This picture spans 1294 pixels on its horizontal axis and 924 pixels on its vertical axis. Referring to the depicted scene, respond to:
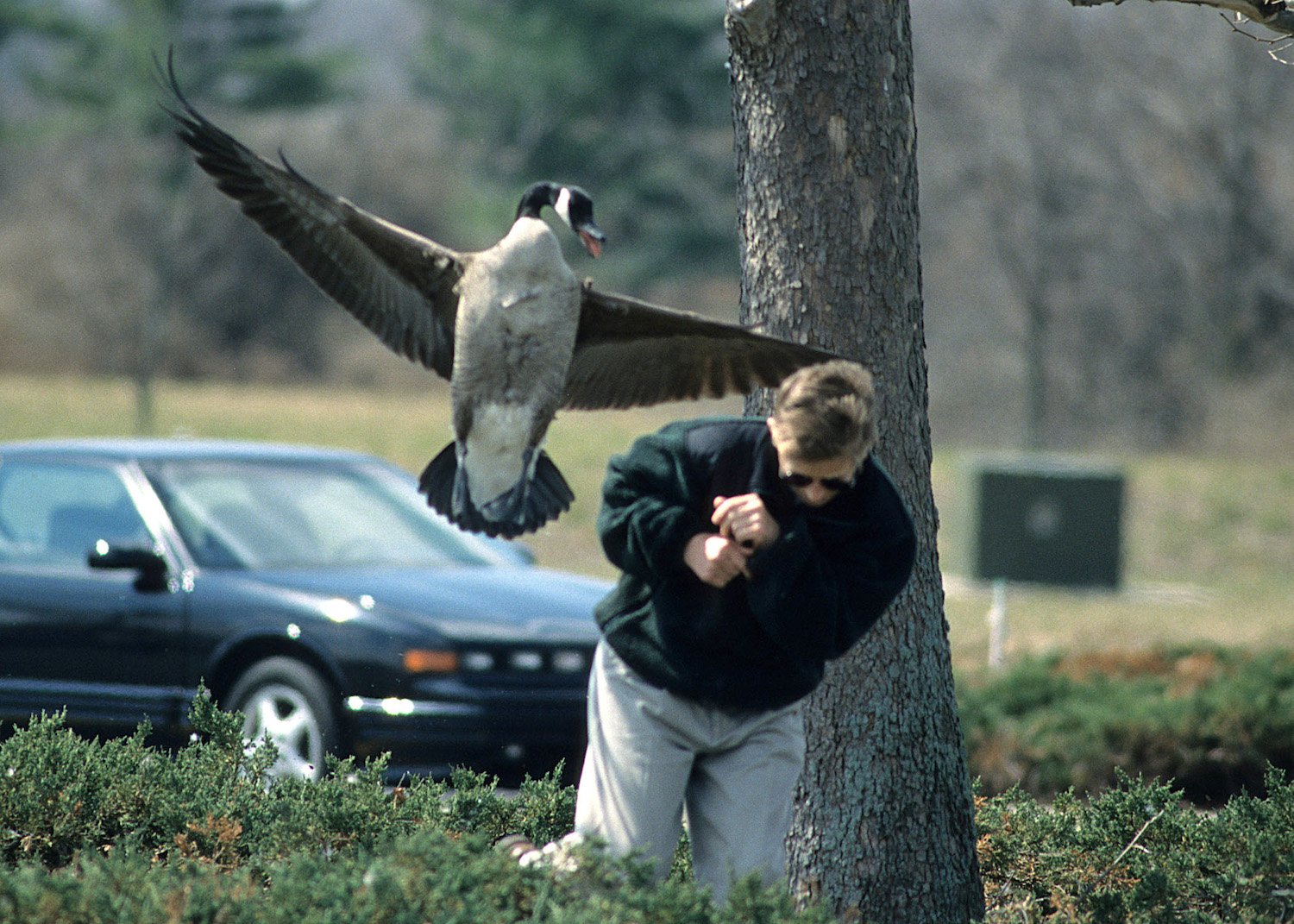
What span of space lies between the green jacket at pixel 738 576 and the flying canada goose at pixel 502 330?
210 mm

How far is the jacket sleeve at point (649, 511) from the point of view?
3.22 m

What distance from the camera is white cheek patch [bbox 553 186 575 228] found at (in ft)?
10.9

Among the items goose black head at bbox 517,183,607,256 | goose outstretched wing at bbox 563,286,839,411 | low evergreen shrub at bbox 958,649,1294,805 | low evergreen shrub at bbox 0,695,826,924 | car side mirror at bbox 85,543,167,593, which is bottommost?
low evergreen shrub at bbox 958,649,1294,805

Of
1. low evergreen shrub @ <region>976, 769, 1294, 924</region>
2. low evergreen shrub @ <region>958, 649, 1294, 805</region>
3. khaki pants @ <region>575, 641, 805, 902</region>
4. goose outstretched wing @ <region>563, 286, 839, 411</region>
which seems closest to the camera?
khaki pants @ <region>575, 641, 805, 902</region>

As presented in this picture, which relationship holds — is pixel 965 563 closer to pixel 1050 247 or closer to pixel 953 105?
pixel 1050 247

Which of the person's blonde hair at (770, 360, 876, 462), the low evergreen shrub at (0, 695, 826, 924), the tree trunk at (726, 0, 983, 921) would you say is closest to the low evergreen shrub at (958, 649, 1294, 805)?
the tree trunk at (726, 0, 983, 921)

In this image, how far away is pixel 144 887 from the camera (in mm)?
3273

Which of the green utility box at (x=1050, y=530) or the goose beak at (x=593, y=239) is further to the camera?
the green utility box at (x=1050, y=530)

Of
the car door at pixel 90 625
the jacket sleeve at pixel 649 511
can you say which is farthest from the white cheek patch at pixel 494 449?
the car door at pixel 90 625

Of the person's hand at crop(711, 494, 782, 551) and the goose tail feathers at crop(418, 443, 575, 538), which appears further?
the goose tail feathers at crop(418, 443, 575, 538)

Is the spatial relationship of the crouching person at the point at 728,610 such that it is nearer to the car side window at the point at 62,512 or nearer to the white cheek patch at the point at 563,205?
the white cheek patch at the point at 563,205

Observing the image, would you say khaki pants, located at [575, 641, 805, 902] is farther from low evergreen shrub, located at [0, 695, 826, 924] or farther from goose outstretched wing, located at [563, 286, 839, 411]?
goose outstretched wing, located at [563, 286, 839, 411]

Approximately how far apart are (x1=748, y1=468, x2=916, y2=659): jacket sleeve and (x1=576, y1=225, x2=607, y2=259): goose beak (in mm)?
719

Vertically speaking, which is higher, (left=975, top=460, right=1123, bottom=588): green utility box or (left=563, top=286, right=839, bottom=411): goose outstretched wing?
(left=563, top=286, right=839, bottom=411): goose outstretched wing
